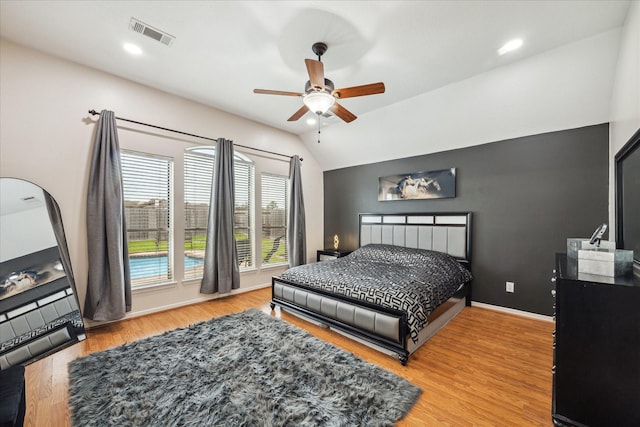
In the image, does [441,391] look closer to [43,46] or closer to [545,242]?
[545,242]

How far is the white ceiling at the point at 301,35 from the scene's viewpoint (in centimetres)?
205

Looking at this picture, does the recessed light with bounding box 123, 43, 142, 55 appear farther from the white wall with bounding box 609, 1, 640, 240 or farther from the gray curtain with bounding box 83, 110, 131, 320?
the white wall with bounding box 609, 1, 640, 240

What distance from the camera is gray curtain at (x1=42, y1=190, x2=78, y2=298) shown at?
8.79ft

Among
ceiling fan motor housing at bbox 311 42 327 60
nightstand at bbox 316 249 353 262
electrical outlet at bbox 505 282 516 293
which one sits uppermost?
ceiling fan motor housing at bbox 311 42 327 60

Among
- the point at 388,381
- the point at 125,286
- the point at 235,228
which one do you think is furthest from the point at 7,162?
the point at 388,381

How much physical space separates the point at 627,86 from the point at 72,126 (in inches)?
209

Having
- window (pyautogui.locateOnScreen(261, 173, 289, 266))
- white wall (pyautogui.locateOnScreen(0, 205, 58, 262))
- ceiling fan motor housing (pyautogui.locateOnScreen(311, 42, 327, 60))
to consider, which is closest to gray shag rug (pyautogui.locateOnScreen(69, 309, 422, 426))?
white wall (pyautogui.locateOnScreen(0, 205, 58, 262))

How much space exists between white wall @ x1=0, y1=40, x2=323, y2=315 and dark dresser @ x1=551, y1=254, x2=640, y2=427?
13.3 feet

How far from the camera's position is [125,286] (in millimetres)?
3123

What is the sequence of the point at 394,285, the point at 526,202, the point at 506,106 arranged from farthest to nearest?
the point at 526,202 < the point at 506,106 < the point at 394,285

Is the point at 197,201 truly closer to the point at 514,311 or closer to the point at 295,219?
the point at 295,219

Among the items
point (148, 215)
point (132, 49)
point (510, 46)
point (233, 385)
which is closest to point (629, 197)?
point (510, 46)

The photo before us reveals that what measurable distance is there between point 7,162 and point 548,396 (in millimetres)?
5144

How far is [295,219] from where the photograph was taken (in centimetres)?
498
